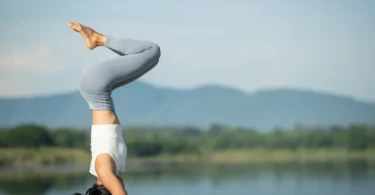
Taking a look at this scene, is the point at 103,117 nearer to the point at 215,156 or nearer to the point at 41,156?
the point at 41,156

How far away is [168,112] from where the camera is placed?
36.1m

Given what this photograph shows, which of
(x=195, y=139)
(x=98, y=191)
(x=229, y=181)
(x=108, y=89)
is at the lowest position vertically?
(x=229, y=181)

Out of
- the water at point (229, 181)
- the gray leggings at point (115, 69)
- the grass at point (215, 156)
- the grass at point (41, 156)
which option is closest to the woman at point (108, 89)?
the gray leggings at point (115, 69)

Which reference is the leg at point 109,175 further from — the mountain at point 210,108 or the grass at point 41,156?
the mountain at point 210,108

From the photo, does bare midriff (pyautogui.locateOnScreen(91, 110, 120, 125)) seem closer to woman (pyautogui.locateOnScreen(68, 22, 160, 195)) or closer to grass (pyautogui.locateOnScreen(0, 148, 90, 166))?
woman (pyautogui.locateOnScreen(68, 22, 160, 195))

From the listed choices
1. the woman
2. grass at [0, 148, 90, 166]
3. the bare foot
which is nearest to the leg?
the woman

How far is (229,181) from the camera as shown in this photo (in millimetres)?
15586

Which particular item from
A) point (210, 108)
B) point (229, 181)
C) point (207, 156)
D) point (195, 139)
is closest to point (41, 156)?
point (229, 181)

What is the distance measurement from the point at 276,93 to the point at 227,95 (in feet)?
8.81

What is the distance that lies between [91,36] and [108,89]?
77mm

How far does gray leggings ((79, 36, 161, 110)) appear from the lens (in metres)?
1.10

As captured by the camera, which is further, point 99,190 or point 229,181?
point 229,181

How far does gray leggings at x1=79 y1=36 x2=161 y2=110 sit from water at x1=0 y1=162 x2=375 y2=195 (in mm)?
10581

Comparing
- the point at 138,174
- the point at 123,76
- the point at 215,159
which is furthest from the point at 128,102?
the point at 123,76
